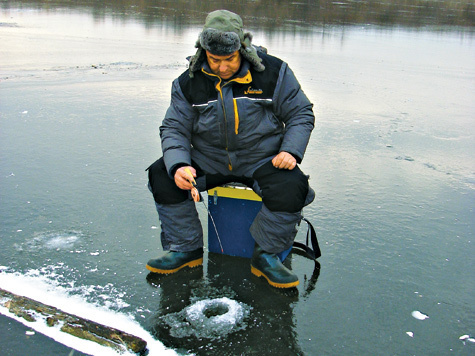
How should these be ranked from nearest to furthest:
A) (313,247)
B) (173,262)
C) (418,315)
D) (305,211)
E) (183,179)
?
(418,315)
(183,179)
(173,262)
(313,247)
(305,211)

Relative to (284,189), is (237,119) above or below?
above

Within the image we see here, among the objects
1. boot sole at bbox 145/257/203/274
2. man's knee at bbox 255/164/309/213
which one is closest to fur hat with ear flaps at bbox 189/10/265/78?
man's knee at bbox 255/164/309/213

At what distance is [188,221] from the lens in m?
2.97

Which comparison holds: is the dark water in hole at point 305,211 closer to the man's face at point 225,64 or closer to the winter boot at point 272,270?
the winter boot at point 272,270

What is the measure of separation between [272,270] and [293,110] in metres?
0.92

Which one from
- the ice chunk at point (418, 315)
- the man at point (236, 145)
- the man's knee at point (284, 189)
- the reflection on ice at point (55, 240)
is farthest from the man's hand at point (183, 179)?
the ice chunk at point (418, 315)

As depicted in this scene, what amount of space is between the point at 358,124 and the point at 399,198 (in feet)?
7.11

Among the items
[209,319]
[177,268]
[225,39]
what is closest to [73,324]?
[209,319]

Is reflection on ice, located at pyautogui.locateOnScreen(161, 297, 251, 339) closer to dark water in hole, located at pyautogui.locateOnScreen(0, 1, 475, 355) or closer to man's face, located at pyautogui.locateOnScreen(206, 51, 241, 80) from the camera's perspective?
dark water in hole, located at pyautogui.locateOnScreen(0, 1, 475, 355)

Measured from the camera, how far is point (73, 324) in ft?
7.66

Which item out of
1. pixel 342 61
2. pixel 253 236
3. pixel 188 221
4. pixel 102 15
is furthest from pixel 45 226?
pixel 102 15

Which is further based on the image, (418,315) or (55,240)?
(55,240)

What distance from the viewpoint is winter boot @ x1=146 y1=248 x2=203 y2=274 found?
291cm

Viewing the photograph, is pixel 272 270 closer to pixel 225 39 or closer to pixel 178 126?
pixel 178 126
